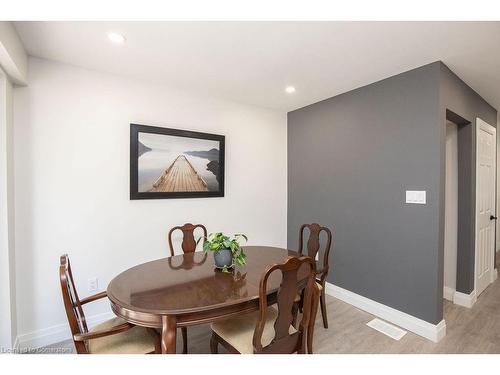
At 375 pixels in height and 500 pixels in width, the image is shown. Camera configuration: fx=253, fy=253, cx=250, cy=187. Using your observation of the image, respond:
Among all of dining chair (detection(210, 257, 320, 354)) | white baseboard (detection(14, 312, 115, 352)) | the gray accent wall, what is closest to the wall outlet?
white baseboard (detection(14, 312, 115, 352))

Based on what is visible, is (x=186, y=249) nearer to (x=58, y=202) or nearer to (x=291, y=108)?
(x=58, y=202)

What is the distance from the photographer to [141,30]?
1721mm

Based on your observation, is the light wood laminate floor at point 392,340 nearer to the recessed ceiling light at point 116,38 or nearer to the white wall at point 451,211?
the white wall at point 451,211

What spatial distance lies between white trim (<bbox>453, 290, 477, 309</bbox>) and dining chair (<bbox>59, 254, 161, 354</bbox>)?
3.11m

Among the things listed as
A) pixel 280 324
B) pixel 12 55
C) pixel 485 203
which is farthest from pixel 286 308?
pixel 485 203

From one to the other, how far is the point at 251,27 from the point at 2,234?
2.22 metres

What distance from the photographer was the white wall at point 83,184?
2.03 metres

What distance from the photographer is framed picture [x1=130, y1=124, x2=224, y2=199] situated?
2.49 metres

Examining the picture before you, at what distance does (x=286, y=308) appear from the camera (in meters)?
1.34

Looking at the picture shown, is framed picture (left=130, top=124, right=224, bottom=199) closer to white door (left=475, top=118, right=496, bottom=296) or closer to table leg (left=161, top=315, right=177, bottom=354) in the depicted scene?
table leg (left=161, top=315, right=177, bottom=354)

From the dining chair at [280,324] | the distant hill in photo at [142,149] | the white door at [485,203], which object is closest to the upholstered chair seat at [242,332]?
the dining chair at [280,324]
